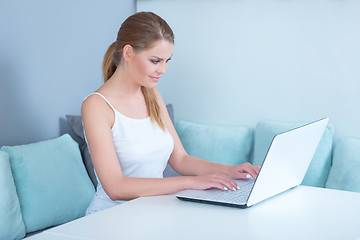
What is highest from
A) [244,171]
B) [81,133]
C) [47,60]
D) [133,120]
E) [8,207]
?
[47,60]

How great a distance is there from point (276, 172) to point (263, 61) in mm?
1554

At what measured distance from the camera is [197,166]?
1.90 meters

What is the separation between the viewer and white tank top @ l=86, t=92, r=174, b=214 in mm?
1806

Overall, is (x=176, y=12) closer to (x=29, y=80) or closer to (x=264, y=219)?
(x=29, y=80)

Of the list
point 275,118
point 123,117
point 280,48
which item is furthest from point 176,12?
point 123,117

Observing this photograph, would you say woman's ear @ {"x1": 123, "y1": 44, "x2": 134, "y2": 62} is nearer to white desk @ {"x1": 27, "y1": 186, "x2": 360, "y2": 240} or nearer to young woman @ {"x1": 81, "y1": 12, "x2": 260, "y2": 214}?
young woman @ {"x1": 81, "y1": 12, "x2": 260, "y2": 214}

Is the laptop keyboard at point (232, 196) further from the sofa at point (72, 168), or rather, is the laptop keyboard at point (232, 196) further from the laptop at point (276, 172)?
the sofa at point (72, 168)

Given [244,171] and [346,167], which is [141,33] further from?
[346,167]

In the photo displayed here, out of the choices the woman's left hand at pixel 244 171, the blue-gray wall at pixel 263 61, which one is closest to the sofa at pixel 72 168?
the blue-gray wall at pixel 263 61

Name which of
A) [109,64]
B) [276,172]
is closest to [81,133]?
[109,64]

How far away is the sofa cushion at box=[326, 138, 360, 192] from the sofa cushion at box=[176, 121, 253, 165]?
1.72 ft

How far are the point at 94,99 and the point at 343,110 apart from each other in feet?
4.72

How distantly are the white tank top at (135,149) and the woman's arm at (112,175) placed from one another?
5cm

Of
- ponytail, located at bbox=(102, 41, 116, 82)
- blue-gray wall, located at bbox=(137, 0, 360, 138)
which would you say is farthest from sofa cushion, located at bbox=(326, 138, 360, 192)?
ponytail, located at bbox=(102, 41, 116, 82)
